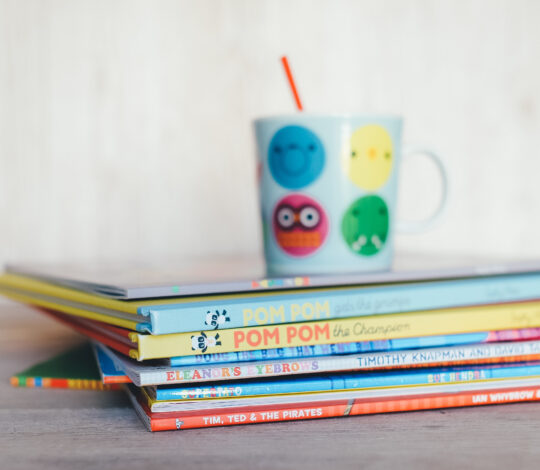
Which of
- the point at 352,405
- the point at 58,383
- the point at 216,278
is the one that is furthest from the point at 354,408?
the point at 58,383

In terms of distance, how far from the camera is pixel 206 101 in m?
1.03


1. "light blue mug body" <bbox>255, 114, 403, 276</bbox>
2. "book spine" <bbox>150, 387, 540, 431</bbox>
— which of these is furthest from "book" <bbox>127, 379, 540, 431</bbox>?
"light blue mug body" <bbox>255, 114, 403, 276</bbox>

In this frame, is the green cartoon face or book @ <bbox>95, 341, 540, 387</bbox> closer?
book @ <bbox>95, 341, 540, 387</bbox>

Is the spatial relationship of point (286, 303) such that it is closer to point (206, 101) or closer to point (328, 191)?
point (328, 191)

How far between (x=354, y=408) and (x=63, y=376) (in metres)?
0.25

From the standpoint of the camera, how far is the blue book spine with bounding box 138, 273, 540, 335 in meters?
0.45

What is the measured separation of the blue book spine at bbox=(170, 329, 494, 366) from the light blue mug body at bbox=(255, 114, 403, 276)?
9 cm

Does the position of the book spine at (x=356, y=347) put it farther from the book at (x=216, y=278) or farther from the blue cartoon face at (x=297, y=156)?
the blue cartoon face at (x=297, y=156)

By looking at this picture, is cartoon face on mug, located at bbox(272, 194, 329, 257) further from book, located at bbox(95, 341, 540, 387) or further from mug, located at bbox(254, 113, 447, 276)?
book, located at bbox(95, 341, 540, 387)

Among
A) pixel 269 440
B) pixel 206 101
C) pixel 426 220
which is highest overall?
pixel 206 101

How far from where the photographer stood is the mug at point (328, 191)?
57 cm

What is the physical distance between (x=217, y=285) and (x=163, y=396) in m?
0.08

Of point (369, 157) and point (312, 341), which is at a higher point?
point (369, 157)

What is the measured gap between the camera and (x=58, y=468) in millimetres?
394
